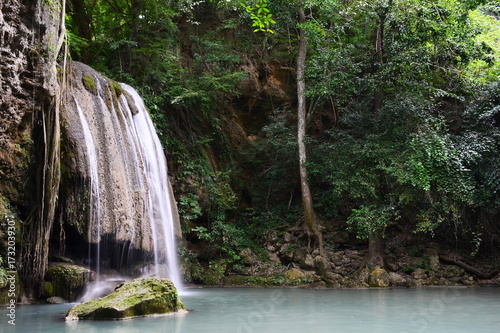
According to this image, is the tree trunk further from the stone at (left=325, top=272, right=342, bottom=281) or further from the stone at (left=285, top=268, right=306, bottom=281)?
the stone at (left=285, top=268, right=306, bottom=281)

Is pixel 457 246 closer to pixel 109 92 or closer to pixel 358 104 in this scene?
pixel 358 104

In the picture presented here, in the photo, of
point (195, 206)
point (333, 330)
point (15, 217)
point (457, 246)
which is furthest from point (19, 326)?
point (457, 246)

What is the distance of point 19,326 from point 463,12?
39.3 feet

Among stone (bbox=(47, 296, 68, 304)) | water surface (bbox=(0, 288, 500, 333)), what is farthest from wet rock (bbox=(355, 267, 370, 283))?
stone (bbox=(47, 296, 68, 304))

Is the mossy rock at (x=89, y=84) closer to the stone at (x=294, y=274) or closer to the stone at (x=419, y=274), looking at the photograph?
the stone at (x=294, y=274)

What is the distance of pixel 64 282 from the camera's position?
25.6 ft

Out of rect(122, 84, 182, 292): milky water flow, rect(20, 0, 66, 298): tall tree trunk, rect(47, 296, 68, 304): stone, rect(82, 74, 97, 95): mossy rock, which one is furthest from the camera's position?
rect(122, 84, 182, 292): milky water flow

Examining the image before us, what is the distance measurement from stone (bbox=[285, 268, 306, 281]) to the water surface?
2.34 meters

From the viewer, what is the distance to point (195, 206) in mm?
12461

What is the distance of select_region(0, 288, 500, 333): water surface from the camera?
209 inches

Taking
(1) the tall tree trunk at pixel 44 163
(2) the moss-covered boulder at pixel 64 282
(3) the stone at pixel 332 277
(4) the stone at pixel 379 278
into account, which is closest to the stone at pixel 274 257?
(3) the stone at pixel 332 277

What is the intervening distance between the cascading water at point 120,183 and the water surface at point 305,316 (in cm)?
146

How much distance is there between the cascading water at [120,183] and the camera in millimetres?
8469

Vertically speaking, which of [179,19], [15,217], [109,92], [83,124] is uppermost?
[179,19]
